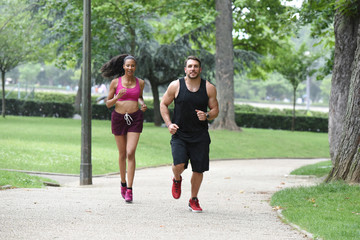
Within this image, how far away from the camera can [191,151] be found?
7.94 m

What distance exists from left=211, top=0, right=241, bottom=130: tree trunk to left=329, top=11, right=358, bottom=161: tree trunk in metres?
16.6

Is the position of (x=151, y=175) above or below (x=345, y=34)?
below

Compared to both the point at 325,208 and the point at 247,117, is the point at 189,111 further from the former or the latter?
the point at 247,117

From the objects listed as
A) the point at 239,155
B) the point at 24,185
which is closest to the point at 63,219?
the point at 24,185

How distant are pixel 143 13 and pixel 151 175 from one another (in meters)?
14.7

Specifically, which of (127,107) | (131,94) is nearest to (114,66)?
(131,94)

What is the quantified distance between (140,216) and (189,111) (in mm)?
1330

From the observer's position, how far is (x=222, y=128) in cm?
3059

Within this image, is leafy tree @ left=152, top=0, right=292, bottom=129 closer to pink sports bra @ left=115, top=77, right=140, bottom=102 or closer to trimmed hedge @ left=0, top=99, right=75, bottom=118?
trimmed hedge @ left=0, top=99, right=75, bottom=118

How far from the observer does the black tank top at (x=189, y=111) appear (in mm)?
7742

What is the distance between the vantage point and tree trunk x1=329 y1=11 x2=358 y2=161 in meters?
13.1

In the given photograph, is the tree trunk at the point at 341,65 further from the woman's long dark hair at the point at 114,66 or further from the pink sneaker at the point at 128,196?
the pink sneaker at the point at 128,196

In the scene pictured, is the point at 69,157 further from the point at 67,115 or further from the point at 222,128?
the point at 67,115

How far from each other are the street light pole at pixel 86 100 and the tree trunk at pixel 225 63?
17.9 m
